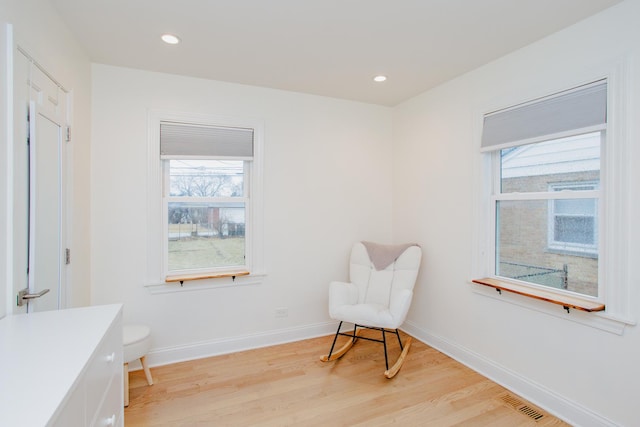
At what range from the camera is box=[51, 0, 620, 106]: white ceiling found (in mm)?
1904

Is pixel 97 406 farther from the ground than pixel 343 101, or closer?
closer

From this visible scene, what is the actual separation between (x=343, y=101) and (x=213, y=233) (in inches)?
74.6

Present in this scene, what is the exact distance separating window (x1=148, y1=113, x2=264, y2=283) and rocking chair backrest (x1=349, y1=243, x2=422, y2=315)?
99 cm

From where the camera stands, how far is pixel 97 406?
3.96ft

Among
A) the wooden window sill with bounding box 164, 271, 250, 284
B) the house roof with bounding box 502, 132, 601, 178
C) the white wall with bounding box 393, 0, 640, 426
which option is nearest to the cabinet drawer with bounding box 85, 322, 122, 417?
the wooden window sill with bounding box 164, 271, 250, 284

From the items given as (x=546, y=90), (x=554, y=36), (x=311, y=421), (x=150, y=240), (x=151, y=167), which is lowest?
(x=311, y=421)

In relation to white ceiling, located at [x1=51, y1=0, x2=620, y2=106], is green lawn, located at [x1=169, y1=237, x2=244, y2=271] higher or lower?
lower

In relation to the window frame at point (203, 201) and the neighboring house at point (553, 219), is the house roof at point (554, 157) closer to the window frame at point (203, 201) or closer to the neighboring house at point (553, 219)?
the neighboring house at point (553, 219)

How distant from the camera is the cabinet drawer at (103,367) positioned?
3.68 feet

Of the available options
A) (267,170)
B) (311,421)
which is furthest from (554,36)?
(311,421)

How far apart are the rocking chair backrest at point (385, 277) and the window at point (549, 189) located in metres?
0.69

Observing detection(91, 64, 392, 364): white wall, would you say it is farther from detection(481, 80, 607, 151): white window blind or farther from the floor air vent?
the floor air vent

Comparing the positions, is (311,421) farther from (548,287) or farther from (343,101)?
(343,101)

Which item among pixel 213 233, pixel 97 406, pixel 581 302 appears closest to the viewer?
pixel 97 406
